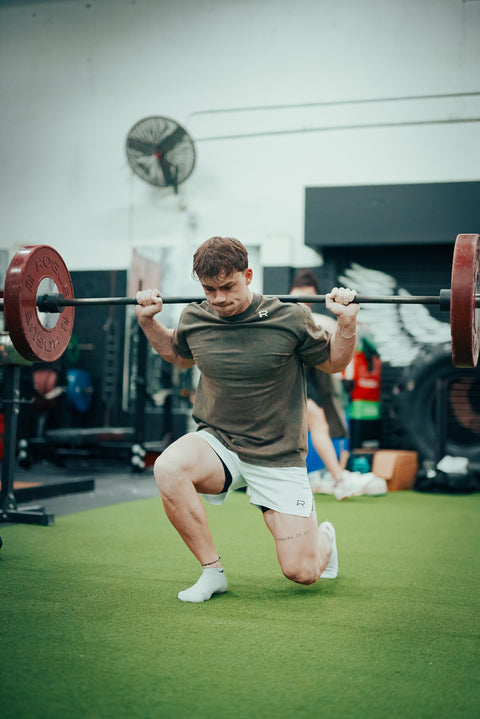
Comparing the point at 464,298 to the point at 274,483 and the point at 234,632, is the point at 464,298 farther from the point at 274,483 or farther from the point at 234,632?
the point at 234,632

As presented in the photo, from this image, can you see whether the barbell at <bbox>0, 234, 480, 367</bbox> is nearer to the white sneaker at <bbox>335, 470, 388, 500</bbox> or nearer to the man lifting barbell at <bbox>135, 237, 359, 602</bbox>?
the man lifting barbell at <bbox>135, 237, 359, 602</bbox>

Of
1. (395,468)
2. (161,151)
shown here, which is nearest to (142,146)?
(161,151)

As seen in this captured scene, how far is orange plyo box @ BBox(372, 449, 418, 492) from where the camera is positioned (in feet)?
17.4

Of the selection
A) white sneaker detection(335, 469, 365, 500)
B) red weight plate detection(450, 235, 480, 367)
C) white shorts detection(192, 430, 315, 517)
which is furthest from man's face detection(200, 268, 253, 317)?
white sneaker detection(335, 469, 365, 500)

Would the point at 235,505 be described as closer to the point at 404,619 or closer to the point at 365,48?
the point at 404,619

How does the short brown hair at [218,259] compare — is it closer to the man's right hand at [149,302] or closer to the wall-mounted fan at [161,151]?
the man's right hand at [149,302]

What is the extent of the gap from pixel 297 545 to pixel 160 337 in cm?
77

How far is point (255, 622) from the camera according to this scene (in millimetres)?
1942

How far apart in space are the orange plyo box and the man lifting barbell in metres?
3.11

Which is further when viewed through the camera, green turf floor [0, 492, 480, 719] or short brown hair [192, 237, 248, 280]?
short brown hair [192, 237, 248, 280]

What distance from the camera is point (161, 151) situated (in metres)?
6.39

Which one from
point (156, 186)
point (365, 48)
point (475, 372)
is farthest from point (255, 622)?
point (365, 48)

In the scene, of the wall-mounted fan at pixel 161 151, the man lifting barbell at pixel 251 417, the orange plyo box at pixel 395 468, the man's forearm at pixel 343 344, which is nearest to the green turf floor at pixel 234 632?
the man lifting barbell at pixel 251 417

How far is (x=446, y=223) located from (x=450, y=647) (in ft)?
14.2
